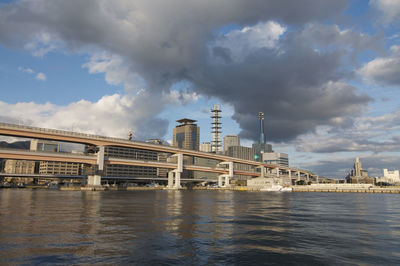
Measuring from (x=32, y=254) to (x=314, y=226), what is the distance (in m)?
25.0

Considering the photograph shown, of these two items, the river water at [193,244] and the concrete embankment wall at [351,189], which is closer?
the river water at [193,244]

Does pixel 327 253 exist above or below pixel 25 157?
below

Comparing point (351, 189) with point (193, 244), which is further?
point (351, 189)

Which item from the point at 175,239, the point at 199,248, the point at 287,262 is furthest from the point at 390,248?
the point at 175,239

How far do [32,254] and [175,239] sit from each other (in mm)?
9229

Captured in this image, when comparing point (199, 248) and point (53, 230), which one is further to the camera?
point (53, 230)

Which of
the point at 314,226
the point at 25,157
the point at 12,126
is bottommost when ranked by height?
the point at 314,226

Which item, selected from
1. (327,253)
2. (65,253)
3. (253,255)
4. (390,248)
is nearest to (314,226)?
(390,248)

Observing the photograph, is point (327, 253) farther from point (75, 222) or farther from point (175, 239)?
point (75, 222)

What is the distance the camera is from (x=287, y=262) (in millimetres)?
15633

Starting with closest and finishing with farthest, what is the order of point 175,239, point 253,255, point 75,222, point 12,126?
point 253,255
point 175,239
point 75,222
point 12,126

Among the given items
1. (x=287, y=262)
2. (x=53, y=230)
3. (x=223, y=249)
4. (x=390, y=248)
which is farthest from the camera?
(x=53, y=230)

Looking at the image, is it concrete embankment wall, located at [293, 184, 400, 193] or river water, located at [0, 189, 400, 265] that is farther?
concrete embankment wall, located at [293, 184, 400, 193]

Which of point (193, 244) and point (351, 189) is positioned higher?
point (193, 244)
